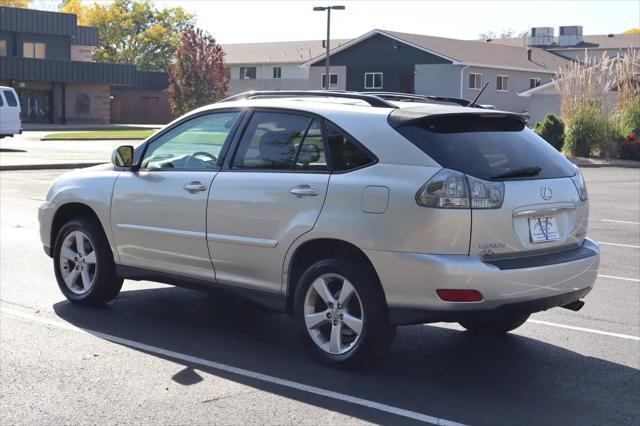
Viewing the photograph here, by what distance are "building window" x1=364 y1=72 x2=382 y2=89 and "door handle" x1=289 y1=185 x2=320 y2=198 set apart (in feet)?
199

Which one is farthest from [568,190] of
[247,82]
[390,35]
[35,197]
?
[247,82]

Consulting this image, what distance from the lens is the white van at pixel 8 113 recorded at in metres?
34.7

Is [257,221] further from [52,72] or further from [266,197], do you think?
[52,72]

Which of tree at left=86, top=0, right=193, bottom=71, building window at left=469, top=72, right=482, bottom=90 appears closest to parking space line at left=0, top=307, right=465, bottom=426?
building window at left=469, top=72, right=482, bottom=90

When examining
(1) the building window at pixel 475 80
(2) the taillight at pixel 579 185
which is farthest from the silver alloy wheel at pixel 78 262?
(1) the building window at pixel 475 80

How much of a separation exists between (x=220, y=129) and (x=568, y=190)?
8.62 feet

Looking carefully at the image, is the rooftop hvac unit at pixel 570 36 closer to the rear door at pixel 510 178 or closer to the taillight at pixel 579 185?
the taillight at pixel 579 185

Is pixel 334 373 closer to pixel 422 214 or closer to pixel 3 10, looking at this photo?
pixel 422 214

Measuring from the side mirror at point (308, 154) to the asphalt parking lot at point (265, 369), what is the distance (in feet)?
4.52

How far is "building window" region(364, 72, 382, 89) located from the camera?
66312 mm

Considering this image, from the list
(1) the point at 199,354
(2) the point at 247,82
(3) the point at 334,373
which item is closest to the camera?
(3) the point at 334,373

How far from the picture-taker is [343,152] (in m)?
6.27

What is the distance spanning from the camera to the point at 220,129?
7137 millimetres

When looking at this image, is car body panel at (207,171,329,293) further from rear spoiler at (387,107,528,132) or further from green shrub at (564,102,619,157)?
green shrub at (564,102,619,157)
